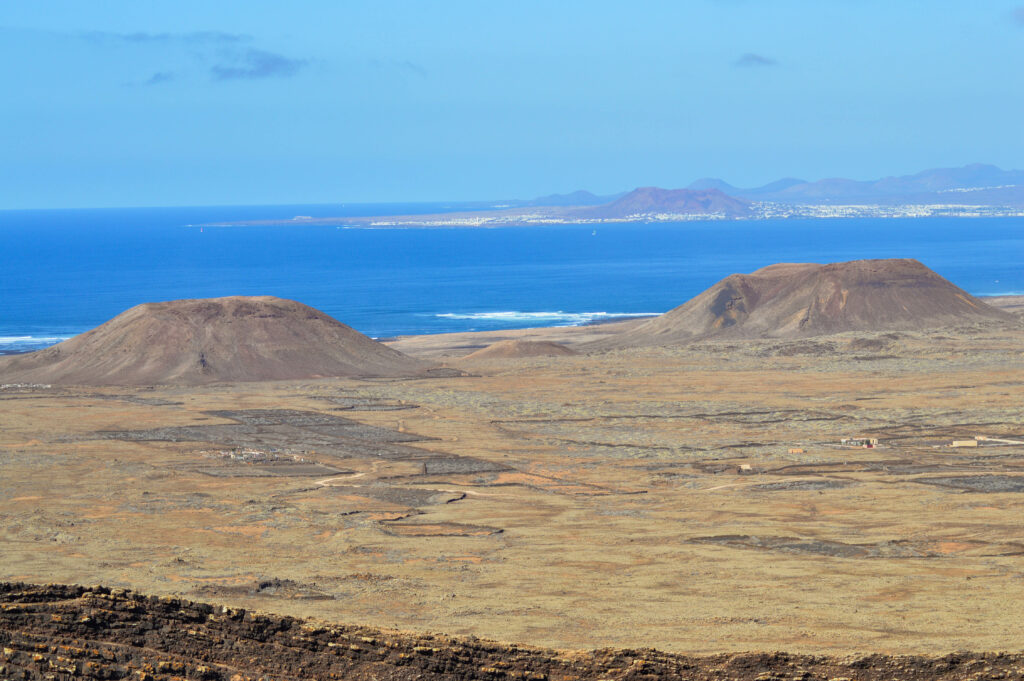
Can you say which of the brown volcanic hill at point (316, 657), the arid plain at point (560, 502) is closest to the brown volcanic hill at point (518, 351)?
the arid plain at point (560, 502)

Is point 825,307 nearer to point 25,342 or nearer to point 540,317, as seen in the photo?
point 540,317

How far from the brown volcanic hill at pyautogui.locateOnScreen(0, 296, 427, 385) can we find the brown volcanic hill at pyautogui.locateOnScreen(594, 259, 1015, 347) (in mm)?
26070

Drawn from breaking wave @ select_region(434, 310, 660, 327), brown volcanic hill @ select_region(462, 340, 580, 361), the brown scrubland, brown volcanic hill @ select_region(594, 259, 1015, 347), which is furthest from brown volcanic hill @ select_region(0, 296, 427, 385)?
breaking wave @ select_region(434, 310, 660, 327)

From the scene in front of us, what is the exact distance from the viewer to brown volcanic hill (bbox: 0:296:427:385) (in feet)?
255

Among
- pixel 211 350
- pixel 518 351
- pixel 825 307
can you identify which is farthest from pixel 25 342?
pixel 825 307

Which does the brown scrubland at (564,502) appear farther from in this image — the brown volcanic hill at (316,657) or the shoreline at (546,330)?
the shoreline at (546,330)

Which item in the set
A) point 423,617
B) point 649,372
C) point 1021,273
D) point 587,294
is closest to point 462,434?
point 649,372

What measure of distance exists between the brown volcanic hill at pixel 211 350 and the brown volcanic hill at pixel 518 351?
667 centimetres

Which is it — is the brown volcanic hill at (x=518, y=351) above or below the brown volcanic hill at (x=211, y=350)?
below

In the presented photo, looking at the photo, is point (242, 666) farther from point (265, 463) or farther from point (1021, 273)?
point (1021, 273)

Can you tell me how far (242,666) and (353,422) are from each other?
38.7 m

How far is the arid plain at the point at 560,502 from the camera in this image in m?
25.8

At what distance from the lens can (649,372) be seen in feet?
263

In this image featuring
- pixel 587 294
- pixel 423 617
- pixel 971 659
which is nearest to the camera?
pixel 971 659
